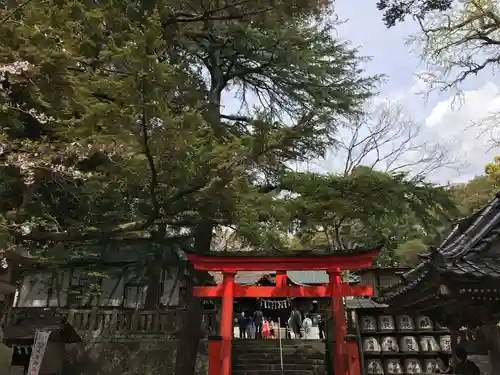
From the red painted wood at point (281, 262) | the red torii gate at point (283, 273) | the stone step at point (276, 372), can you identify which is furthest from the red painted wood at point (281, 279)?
the stone step at point (276, 372)

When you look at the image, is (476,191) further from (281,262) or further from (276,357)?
(281,262)

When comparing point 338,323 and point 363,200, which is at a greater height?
point 363,200

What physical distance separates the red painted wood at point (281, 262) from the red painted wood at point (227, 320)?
33cm

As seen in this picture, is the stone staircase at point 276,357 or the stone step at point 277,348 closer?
the stone staircase at point 276,357

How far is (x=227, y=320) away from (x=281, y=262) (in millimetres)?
1836

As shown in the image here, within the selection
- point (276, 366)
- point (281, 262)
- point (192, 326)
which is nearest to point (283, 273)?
point (281, 262)

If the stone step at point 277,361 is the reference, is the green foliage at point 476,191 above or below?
above

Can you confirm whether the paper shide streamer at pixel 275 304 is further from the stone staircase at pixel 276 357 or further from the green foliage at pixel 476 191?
the green foliage at pixel 476 191

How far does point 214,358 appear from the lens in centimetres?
973

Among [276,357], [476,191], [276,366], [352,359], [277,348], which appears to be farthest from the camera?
[476,191]

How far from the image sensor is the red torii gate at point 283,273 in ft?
31.4

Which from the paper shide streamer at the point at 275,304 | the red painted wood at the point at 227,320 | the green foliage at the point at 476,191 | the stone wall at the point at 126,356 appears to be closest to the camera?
the red painted wood at the point at 227,320

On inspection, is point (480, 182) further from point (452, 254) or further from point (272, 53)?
point (452, 254)

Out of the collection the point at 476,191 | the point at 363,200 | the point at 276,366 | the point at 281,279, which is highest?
the point at 476,191
